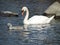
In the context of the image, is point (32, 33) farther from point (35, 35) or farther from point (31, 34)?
point (35, 35)

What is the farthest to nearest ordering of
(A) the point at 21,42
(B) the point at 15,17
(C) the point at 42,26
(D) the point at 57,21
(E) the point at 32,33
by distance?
(B) the point at 15,17 < (D) the point at 57,21 < (C) the point at 42,26 < (E) the point at 32,33 < (A) the point at 21,42

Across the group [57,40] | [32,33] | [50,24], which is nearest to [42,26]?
[50,24]

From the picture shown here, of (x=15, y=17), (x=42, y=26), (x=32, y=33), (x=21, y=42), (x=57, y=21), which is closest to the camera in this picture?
(x=21, y=42)

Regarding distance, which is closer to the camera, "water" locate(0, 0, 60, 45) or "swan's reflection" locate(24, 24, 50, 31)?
"water" locate(0, 0, 60, 45)

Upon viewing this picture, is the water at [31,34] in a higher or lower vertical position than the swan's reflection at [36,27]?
lower

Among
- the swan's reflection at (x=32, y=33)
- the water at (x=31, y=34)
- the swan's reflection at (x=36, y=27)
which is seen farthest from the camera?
the swan's reflection at (x=36, y=27)

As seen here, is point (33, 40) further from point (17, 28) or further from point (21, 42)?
point (17, 28)

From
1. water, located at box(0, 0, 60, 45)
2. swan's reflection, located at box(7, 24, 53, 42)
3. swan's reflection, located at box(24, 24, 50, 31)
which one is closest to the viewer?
water, located at box(0, 0, 60, 45)

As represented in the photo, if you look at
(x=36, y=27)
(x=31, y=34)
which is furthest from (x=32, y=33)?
(x=36, y=27)

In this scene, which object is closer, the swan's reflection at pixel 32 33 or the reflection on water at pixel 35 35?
the reflection on water at pixel 35 35

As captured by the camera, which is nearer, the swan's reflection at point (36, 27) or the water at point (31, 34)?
the water at point (31, 34)

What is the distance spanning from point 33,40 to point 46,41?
496mm

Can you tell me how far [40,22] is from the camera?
1720 cm

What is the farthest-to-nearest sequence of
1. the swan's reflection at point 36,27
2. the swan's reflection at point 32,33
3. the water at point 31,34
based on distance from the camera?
the swan's reflection at point 36,27 < the swan's reflection at point 32,33 < the water at point 31,34
